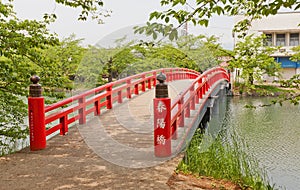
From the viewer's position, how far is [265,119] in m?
13.9

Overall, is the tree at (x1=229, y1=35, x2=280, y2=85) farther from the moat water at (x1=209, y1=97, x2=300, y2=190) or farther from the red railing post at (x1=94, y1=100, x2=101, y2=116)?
the red railing post at (x1=94, y1=100, x2=101, y2=116)

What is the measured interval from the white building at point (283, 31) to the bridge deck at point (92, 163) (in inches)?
949

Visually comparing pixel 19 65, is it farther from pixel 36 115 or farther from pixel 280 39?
pixel 280 39

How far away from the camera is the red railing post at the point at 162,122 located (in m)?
4.07

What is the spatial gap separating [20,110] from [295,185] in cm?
562

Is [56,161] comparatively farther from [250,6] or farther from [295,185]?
[295,185]

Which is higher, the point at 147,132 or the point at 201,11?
the point at 201,11

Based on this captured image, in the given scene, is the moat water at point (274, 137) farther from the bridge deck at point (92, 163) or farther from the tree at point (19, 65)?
the tree at point (19, 65)

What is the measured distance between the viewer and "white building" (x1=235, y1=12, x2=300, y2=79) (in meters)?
27.1

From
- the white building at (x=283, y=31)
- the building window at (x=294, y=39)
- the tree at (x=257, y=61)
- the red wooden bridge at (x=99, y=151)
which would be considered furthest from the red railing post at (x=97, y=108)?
the building window at (x=294, y=39)

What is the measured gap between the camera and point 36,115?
14.6 ft

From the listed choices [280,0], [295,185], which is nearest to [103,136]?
[280,0]

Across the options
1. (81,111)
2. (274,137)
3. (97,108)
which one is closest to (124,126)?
(81,111)

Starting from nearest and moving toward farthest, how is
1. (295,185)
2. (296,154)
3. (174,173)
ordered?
(174,173) → (295,185) → (296,154)
